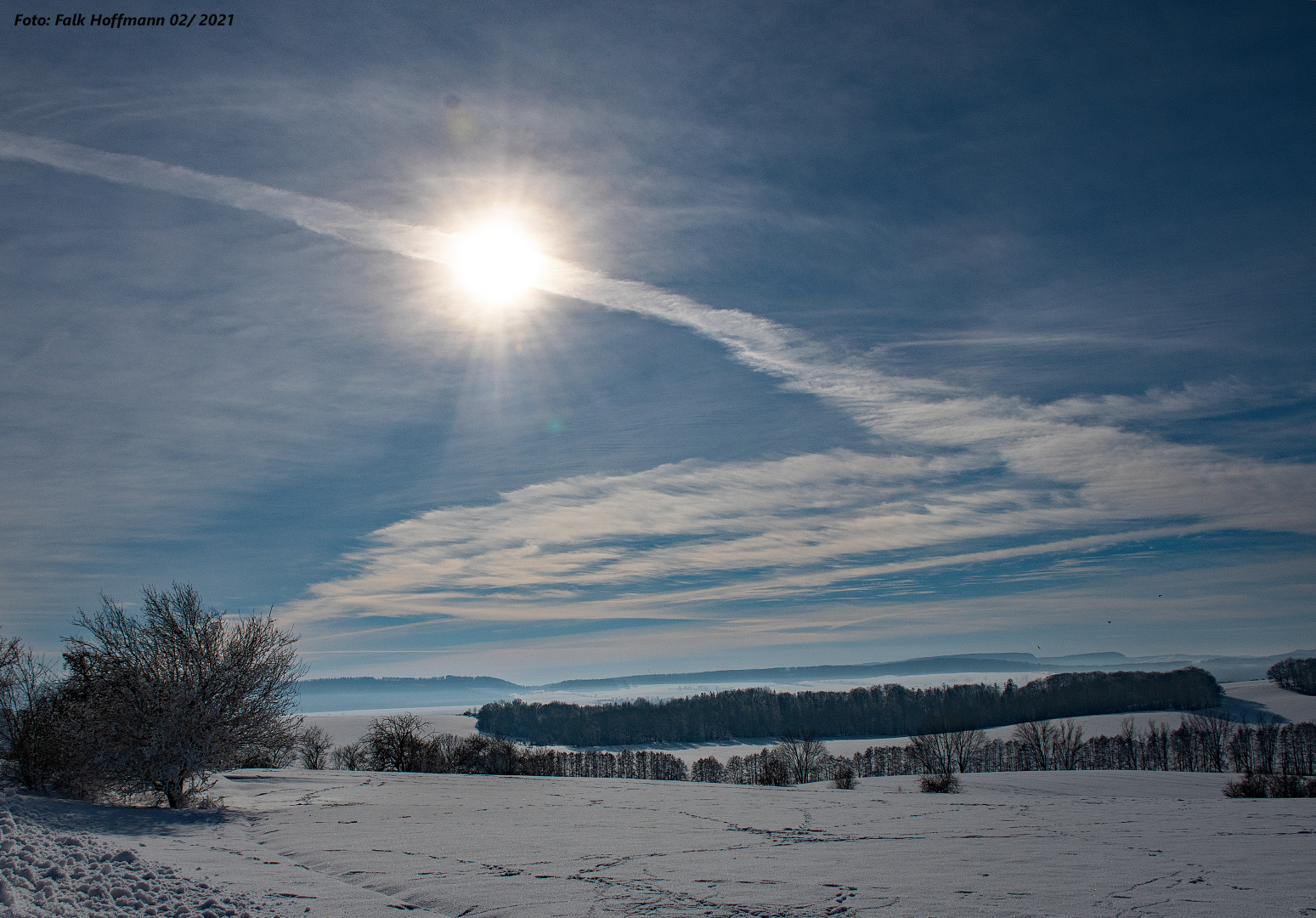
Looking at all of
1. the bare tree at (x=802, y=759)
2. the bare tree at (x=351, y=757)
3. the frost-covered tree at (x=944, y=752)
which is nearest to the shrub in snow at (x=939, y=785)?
the bare tree at (x=802, y=759)

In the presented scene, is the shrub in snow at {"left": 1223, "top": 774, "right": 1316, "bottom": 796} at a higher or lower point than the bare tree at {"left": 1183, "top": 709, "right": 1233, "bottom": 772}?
higher

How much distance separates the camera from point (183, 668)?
72.5 feet

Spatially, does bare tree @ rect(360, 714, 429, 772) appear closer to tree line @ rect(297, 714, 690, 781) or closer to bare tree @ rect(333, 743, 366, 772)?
tree line @ rect(297, 714, 690, 781)

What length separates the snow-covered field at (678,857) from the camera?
9.70 meters

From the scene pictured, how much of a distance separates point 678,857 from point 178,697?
17.0m

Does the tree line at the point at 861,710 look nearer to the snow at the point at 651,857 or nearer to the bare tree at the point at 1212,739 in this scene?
the bare tree at the point at 1212,739

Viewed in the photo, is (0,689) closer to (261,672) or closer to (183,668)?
(183,668)

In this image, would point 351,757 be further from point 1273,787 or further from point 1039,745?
point 1039,745

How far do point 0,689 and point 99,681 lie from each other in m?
9.23

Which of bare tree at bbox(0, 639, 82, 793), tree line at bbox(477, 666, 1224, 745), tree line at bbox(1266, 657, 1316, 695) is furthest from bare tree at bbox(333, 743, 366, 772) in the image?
tree line at bbox(1266, 657, 1316, 695)

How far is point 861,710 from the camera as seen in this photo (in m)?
158

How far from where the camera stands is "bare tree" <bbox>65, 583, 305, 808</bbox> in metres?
20.2

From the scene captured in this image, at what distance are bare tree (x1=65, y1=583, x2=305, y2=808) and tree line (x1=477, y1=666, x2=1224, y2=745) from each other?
129m

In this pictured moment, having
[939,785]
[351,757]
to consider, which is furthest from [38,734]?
[351,757]
